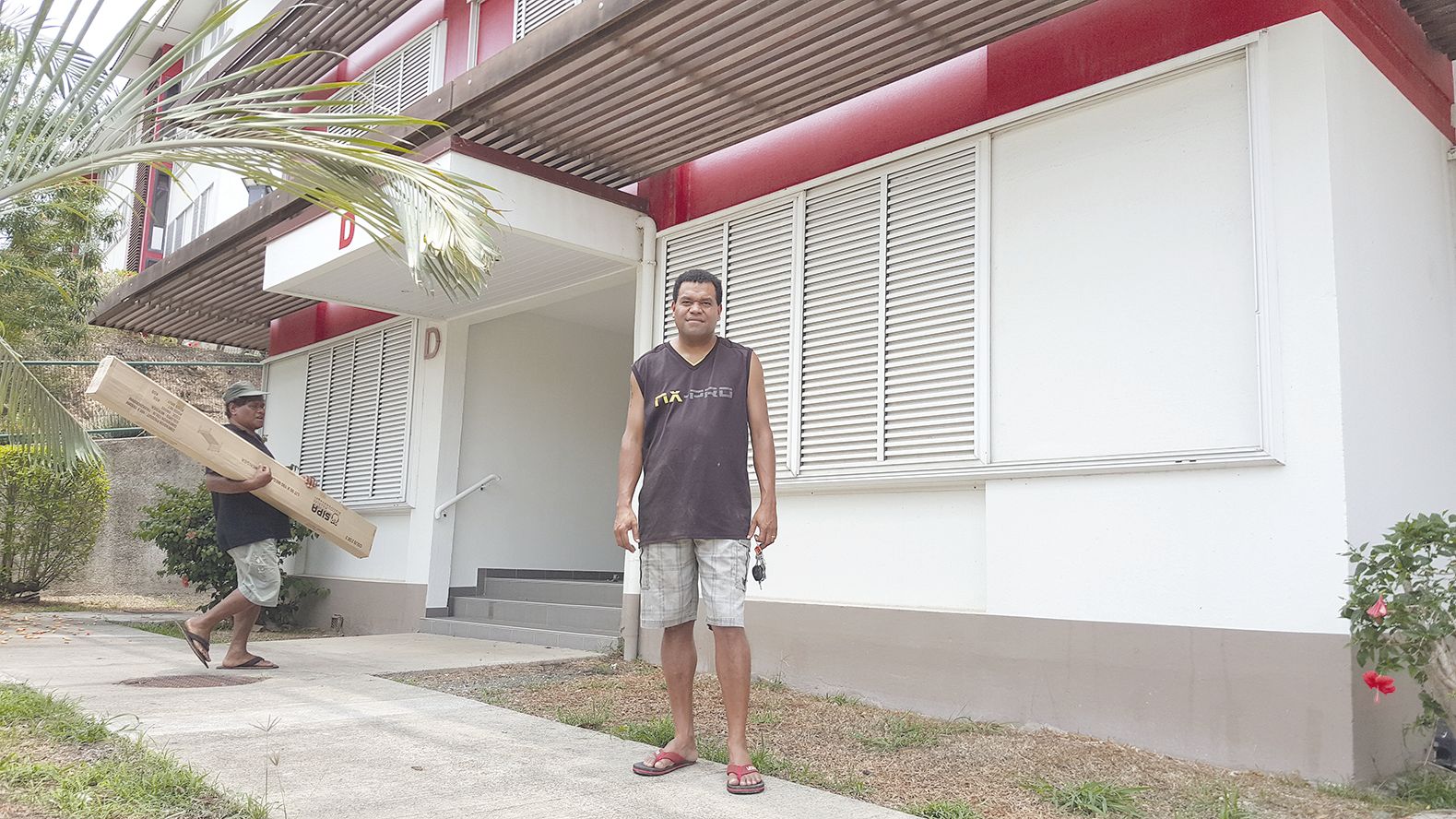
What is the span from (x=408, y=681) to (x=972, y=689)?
9.85ft

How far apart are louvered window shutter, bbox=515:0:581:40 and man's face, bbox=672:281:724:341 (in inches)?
177

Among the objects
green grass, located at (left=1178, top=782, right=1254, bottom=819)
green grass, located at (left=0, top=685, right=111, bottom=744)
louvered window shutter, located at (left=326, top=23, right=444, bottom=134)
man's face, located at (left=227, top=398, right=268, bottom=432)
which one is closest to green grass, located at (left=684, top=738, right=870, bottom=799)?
green grass, located at (left=1178, top=782, right=1254, bottom=819)

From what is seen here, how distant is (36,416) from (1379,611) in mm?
7447

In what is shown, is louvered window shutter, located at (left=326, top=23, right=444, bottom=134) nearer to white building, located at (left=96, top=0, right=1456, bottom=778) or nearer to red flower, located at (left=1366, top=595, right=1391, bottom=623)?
white building, located at (left=96, top=0, right=1456, bottom=778)

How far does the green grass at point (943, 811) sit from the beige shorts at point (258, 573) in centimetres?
417

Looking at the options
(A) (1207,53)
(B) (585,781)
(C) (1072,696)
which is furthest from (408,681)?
(A) (1207,53)

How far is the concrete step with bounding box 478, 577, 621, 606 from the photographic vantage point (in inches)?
334

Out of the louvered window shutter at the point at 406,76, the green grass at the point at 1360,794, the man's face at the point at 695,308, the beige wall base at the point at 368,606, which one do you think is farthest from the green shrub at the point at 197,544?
the green grass at the point at 1360,794

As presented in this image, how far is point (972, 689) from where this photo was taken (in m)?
5.00

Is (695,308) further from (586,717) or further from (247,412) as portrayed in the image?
(247,412)

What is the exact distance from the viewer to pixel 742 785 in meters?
3.41

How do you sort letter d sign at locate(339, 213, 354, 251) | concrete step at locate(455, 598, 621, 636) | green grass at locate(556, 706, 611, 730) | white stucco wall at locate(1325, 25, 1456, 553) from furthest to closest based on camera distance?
1. concrete step at locate(455, 598, 621, 636)
2. letter d sign at locate(339, 213, 354, 251)
3. green grass at locate(556, 706, 611, 730)
4. white stucco wall at locate(1325, 25, 1456, 553)

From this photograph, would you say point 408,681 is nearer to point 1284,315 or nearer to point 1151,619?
point 1151,619

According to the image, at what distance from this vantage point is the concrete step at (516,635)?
7.21 meters
